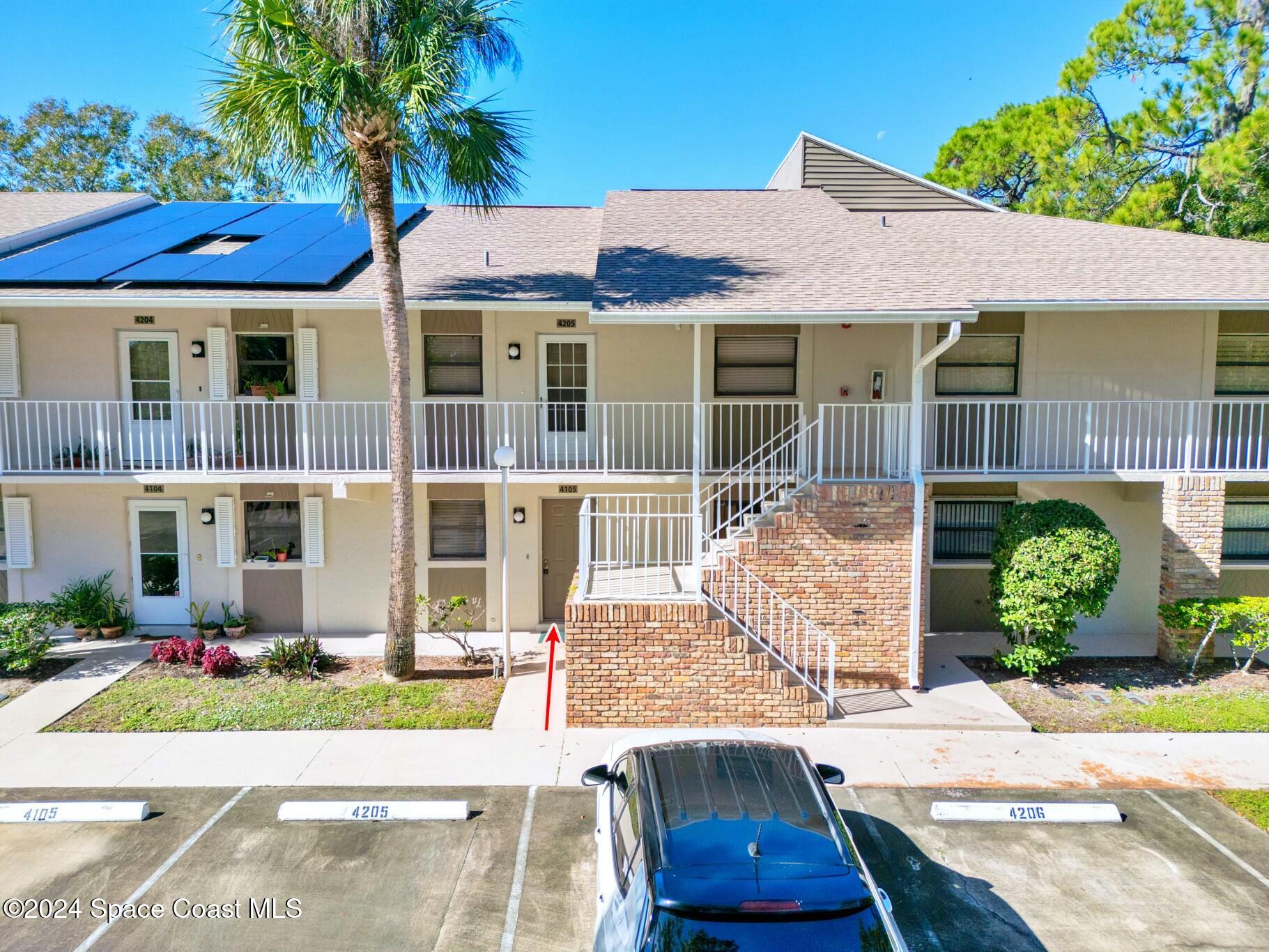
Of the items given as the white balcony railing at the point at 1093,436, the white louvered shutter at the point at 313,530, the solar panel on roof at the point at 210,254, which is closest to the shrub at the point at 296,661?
the white louvered shutter at the point at 313,530

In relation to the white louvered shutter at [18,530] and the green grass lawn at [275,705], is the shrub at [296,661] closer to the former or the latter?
the green grass lawn at [275,705]

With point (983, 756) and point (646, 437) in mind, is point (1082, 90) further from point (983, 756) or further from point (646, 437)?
point (983, 756)

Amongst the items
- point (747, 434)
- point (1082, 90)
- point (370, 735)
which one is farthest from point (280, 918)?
point (1082, 90)

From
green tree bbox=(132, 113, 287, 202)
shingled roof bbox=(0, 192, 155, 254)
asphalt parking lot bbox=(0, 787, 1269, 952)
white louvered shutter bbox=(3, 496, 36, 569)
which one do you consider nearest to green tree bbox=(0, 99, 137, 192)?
green tree bbox=(132, 113, 287, 202)

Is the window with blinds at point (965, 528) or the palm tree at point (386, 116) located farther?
the window with blinds at point (965, 528)

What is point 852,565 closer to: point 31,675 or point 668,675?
point 668,675
